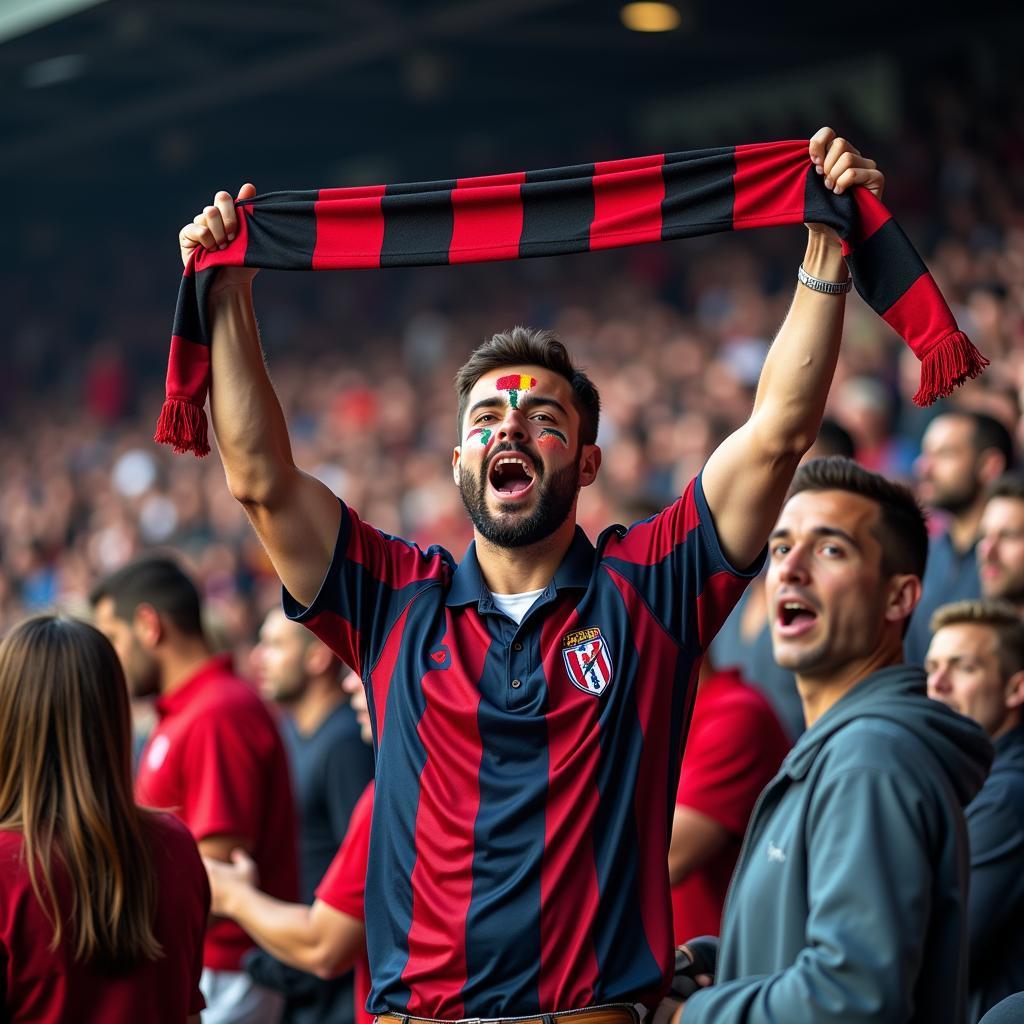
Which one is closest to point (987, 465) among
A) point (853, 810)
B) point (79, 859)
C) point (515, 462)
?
point (515, 462)

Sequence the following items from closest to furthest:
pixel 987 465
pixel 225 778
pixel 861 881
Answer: pixel 861 881
pixel 225 778
pixel 987 465

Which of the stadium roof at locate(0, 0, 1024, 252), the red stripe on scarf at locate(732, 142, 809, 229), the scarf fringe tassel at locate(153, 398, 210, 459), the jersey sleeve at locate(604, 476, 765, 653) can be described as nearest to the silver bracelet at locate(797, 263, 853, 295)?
the red stripe on scarf at locate(732, 142, 809, 229)

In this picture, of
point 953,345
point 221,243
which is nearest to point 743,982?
point 953,345

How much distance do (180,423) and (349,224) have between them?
21.1 inches

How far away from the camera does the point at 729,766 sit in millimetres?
4043

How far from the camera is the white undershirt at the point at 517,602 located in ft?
10.1

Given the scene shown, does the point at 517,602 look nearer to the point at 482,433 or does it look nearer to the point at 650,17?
the point at 482,433

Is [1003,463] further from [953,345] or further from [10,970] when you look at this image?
[10,970]

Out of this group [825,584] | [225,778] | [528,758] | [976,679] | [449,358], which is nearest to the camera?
[528,758]

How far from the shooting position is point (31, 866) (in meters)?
2.95

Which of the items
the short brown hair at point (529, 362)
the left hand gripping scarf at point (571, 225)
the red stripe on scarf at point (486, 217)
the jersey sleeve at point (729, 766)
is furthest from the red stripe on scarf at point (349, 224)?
the jersey sleeve at point (729, 766)

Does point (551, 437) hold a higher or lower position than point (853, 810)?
higher

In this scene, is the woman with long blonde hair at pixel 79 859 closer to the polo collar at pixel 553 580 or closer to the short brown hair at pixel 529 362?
the polo collar at pixel 553 580

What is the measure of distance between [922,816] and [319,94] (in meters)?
13.9
